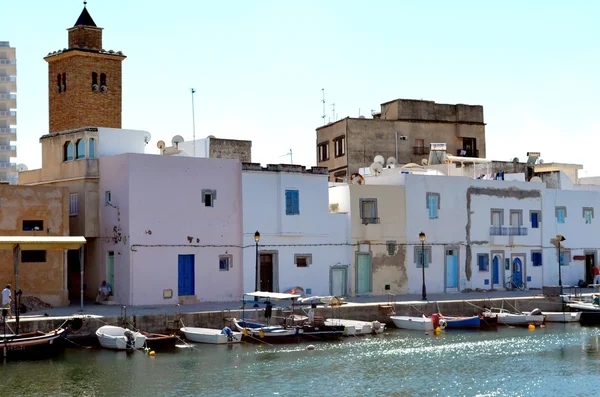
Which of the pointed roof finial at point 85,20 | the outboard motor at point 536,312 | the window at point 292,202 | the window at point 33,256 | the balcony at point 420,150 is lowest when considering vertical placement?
the outboard motor at point 536,312

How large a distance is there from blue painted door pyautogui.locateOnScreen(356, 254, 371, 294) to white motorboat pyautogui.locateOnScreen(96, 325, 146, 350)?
1601cm

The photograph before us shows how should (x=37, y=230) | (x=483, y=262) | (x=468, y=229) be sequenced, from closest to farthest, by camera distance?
(x=37, y=230)
(x=468, y=229)
(x=483, y=262)

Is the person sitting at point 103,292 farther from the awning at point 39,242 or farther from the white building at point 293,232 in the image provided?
the white building at point 293,232

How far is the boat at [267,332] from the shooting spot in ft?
123

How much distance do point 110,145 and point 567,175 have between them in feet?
99.6

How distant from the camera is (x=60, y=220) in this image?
135ft

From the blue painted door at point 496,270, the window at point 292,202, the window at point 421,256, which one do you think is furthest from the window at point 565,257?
the window at point 292,202

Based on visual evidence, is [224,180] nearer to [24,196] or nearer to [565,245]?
[24,196]

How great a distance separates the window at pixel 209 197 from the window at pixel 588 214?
24.4 m

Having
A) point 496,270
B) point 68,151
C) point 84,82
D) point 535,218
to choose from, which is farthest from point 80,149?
point 535,218

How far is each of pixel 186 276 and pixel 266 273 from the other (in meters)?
4.11

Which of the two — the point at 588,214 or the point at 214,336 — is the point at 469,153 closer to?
the point at 588,214

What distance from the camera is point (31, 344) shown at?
110ft

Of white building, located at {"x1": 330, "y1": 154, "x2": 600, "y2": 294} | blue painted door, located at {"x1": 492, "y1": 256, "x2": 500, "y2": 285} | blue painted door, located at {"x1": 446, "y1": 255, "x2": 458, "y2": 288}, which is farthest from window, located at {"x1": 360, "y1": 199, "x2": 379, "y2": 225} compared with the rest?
blue painted door, located at {"x1": 492, "y1": 256, "x2": 500, "y2": 285}
